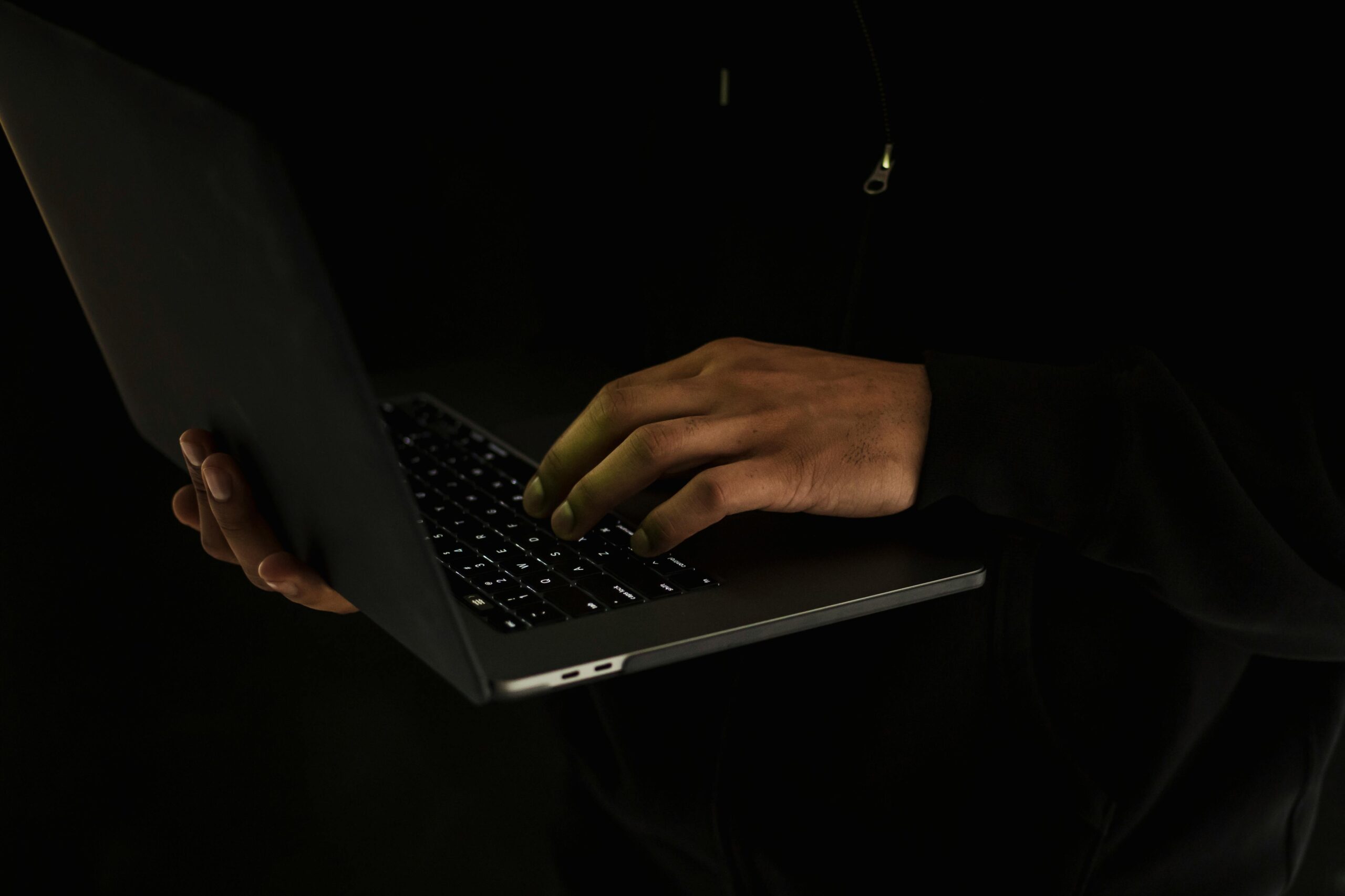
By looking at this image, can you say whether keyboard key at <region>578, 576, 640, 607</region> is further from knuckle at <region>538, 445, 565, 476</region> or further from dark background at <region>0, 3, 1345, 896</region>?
dark background at <region>0, 3, 1345, 896</region>

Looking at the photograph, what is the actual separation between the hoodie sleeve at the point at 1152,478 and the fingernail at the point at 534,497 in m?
0.23

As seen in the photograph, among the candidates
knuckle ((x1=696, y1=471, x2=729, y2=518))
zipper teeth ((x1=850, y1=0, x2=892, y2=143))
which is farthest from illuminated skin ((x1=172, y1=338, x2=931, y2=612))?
zipper teeth ((x1=850, y1=0, x2=892, y2=143))

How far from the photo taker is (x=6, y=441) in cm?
93

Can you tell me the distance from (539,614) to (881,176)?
42 cm

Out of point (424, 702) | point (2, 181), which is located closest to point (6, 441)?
point (2, 181)

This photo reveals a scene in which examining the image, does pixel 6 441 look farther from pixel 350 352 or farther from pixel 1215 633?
pixel 1215 633

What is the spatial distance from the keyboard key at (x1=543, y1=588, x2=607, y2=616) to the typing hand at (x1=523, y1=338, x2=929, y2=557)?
1.7 inches

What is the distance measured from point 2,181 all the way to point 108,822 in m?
0.68

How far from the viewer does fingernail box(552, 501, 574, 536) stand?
0.58 metres

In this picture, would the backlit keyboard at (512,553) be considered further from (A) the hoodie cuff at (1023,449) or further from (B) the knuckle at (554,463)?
(A) the hoodie cuff at (1023,449)

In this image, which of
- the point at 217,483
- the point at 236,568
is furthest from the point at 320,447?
the point at 236,568

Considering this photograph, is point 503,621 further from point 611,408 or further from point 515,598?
point 611,408

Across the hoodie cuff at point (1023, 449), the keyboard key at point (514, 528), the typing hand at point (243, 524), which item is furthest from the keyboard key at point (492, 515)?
the hoodie cuff at point (1023, 449)

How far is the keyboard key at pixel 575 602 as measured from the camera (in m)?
0.52
